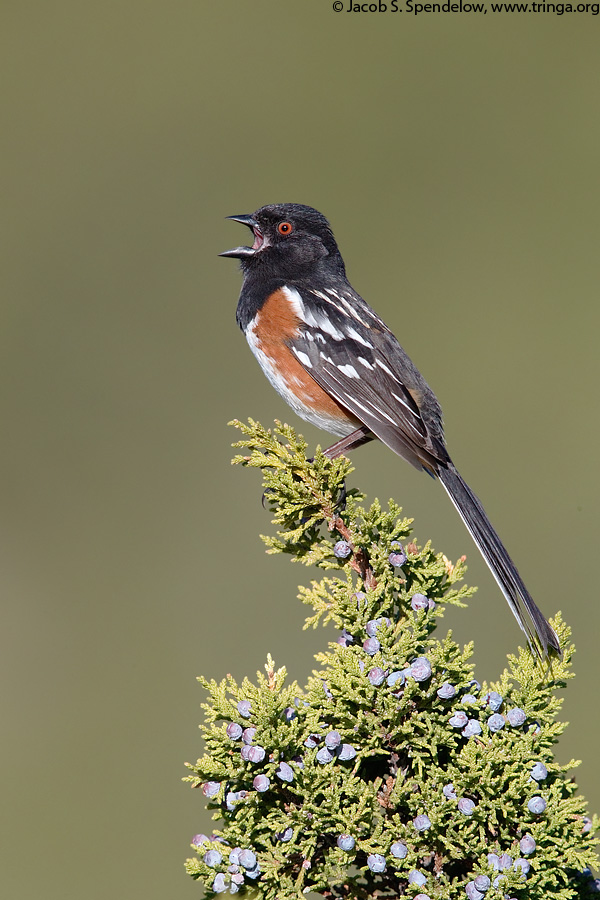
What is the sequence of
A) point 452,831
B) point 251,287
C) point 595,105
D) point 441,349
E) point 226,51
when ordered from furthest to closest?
point 226,51 → point 595,105 → point 441,349 → point 251,287 → point 452,831

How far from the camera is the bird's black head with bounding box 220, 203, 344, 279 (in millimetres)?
3305

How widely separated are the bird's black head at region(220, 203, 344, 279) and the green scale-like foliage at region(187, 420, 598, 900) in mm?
1968

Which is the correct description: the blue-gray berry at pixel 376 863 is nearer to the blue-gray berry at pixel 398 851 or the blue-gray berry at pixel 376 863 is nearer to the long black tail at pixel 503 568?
the blue-gray berry at pixel 398 851

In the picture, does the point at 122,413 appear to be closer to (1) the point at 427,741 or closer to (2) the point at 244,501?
(2) the point at 244,501

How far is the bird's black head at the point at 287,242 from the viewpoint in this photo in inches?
130

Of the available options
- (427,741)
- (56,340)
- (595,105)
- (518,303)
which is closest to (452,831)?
(427,741)

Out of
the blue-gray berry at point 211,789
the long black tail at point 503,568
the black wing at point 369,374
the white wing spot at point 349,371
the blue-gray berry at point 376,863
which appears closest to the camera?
the blue-gray berry at point 376,863

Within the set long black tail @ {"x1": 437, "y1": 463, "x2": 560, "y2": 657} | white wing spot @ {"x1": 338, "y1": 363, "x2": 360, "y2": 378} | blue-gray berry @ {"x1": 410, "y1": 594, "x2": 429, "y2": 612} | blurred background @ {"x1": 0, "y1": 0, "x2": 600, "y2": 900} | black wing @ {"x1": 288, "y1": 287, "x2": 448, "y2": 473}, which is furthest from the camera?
blurred background @ {"x1": 0, "y1": 0, "x2": 600, "y2": 900}

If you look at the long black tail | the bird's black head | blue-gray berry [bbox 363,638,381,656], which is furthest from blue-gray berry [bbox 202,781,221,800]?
the bird's black head

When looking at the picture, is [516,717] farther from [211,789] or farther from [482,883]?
[211,789]

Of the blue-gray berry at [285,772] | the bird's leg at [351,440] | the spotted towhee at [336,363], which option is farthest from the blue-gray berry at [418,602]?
the bird's leg at [351,440]

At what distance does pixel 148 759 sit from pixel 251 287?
2.81m

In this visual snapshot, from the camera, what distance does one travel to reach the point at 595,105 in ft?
30.4

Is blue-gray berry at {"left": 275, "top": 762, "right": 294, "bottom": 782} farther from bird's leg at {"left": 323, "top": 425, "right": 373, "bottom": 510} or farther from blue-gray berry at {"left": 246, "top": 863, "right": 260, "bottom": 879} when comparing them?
bird's leg at {"left": 323, "top": 425, "right": 373, "bottom": 510}
